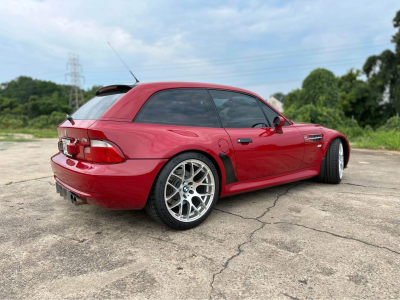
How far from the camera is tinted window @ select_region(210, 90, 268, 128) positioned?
3014 mm

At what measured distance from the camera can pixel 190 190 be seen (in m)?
2.63

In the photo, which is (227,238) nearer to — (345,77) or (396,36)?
(396,36)

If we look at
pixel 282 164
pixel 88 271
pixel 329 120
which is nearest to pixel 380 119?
pixel 329 120

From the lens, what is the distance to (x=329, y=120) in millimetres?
15977

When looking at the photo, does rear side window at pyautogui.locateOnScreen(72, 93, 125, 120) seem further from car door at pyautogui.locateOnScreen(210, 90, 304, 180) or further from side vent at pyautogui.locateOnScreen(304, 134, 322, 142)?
side vent at pyautogui.locateOnScreen(304, 134, 322, 142)

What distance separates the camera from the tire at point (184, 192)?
2381 mm

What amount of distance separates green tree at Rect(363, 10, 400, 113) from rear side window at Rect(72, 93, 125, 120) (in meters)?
34.8

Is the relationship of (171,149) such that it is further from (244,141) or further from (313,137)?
(313,137)

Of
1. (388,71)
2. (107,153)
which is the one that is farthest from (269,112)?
(388,71)

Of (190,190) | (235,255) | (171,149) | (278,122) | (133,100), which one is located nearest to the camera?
(235,255)

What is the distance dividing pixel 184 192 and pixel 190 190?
7 cm

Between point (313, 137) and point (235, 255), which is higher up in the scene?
point (313, 137)

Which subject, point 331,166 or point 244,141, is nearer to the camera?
point 244,141

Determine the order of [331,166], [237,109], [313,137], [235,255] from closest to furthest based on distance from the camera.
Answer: [235,255], [237,109], [313,137], [331,166]
